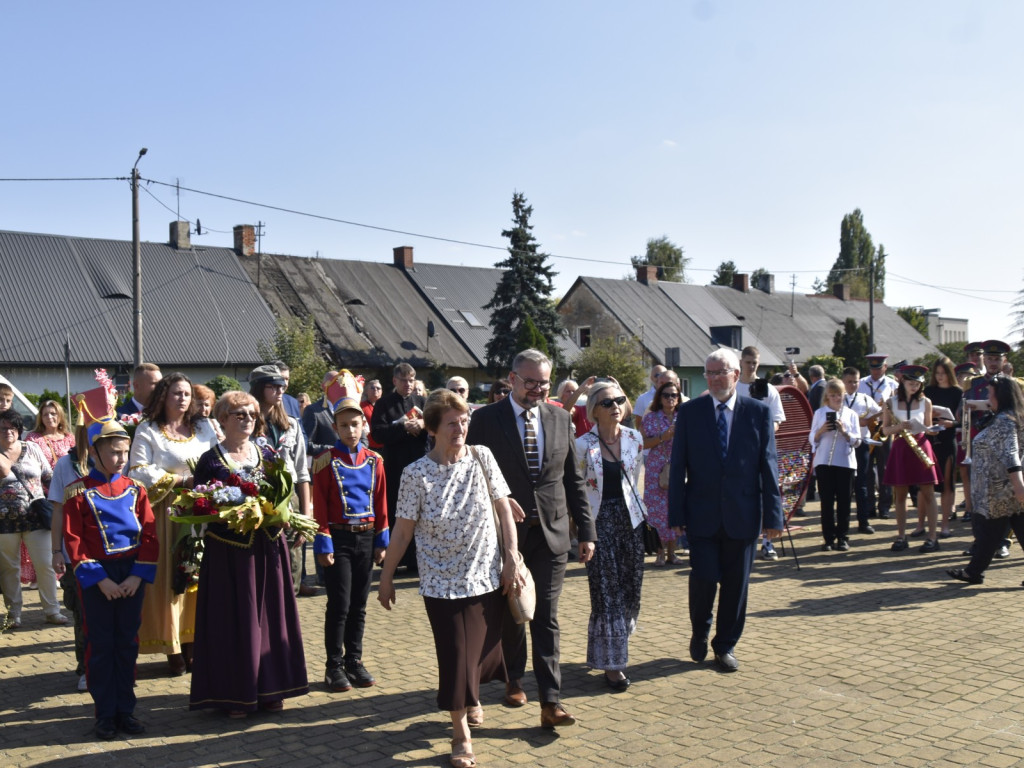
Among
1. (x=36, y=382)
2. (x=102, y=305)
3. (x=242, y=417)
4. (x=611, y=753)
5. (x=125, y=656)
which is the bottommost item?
(x=611, y=753)

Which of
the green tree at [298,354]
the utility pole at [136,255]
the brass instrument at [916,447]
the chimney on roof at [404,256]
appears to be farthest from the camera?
the chimney on roof at [404,256]

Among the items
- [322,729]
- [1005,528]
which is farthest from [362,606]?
[1005,528]

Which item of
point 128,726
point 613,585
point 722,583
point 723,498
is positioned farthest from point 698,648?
point 128,726

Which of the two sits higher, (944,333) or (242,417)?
(944,333)

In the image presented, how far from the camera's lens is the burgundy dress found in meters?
5.73

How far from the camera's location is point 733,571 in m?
6.74

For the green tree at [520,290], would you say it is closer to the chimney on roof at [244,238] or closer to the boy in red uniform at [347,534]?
the chimney on roof at [244,238]

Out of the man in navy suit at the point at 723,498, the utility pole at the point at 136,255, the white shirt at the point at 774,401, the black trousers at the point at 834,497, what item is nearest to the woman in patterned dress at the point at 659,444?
the white shirt at the point at 774,401

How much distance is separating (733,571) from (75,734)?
4.22 m

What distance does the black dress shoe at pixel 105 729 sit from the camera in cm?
550

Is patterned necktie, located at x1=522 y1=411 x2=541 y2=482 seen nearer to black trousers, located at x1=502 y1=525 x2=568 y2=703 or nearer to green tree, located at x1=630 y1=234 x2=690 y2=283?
black trousers, located at x1=502 y1=525 x2=568 y2=703

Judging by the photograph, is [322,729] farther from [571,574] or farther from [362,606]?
[571,574]

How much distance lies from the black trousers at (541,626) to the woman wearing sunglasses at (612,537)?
0.56 meters

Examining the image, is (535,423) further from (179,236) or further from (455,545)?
(179,236)
